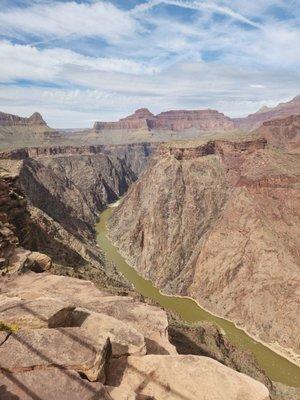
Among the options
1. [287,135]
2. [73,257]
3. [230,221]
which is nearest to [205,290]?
[230,221]

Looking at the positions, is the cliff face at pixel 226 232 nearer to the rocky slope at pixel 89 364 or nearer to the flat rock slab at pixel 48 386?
the rocky slope at pixel 89 364

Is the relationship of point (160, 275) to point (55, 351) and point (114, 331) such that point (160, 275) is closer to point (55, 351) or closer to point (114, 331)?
point (114, 331)

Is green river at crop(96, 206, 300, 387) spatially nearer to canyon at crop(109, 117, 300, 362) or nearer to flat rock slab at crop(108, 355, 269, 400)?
canyon at crop(109, 117, 300, 362)

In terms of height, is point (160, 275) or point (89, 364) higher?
point (89, 364)

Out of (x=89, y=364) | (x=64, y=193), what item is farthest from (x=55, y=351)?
(x=64, y=193)

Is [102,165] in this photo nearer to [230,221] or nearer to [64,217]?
[64,217]

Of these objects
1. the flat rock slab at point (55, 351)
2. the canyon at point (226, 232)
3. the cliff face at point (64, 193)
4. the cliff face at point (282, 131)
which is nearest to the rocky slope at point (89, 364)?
the flat rock slab at point (55, 351)
